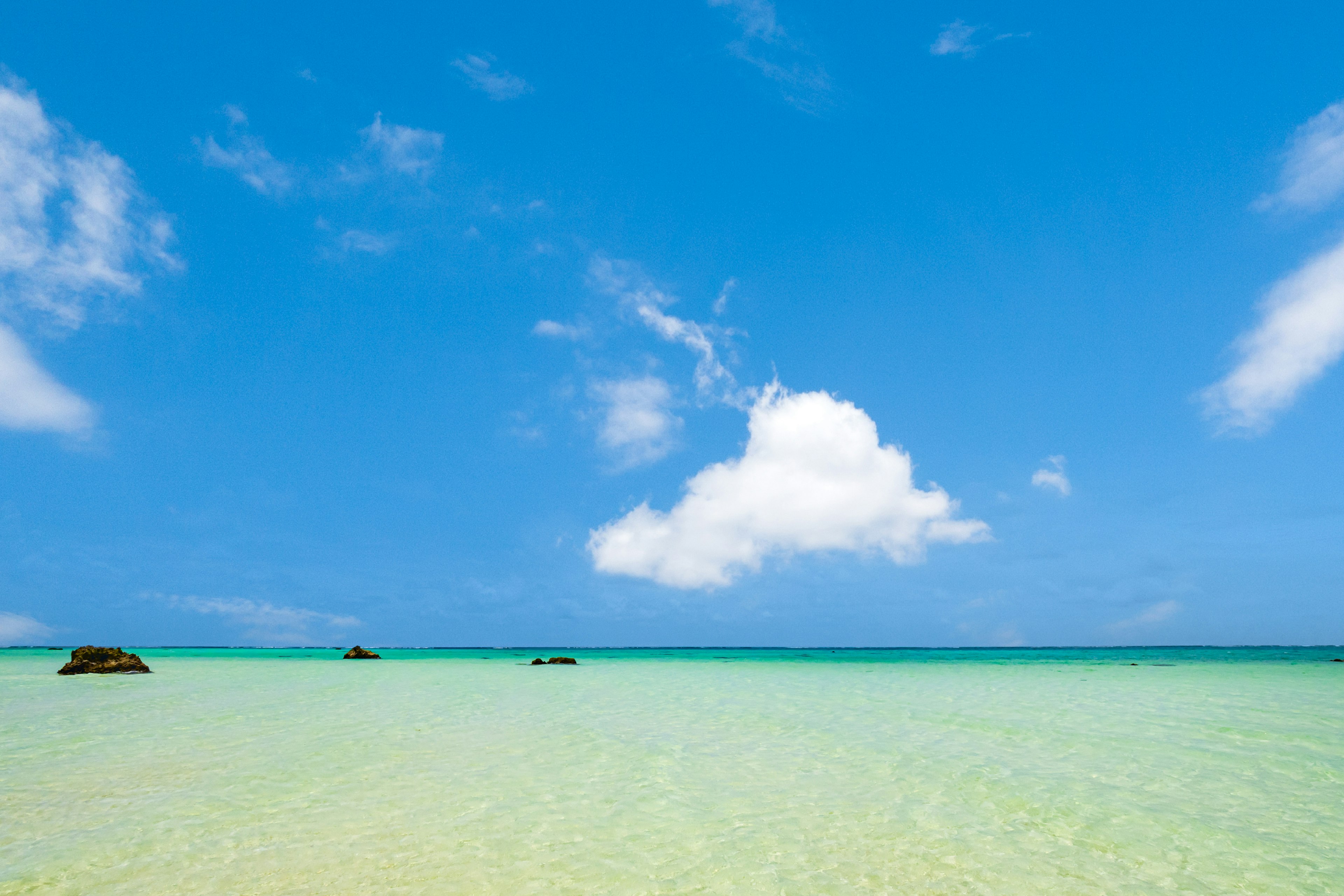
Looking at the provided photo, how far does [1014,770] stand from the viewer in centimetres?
1071

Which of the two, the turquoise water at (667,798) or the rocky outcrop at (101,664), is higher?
the rocky outcrop at (101,664)

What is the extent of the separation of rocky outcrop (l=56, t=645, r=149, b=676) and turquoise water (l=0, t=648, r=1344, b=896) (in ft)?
52.4

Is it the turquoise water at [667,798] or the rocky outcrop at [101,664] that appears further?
the rocky outcrop at [101,664]

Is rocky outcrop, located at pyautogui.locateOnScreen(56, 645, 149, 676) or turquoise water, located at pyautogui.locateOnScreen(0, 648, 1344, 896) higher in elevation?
rocky outcrop, located at pyautogui.locateOnScreen(56, 645, 149, 676)

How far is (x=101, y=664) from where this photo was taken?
3222 cm

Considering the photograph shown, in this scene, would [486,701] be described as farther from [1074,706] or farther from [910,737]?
[1074,706]

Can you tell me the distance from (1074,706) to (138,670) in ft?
135

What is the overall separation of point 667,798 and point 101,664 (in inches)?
1422

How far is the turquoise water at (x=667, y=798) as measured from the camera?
6352 millimetres

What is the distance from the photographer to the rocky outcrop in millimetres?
31797

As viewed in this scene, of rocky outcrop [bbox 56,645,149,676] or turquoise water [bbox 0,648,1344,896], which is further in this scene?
rocky outcrop [bbox 56,645,149,676]

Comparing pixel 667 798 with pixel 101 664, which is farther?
pixel 101 664

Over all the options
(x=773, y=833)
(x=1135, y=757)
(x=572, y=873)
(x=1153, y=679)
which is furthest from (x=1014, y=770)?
(x=1153, y=679)

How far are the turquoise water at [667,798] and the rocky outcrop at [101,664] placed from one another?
629 inches
